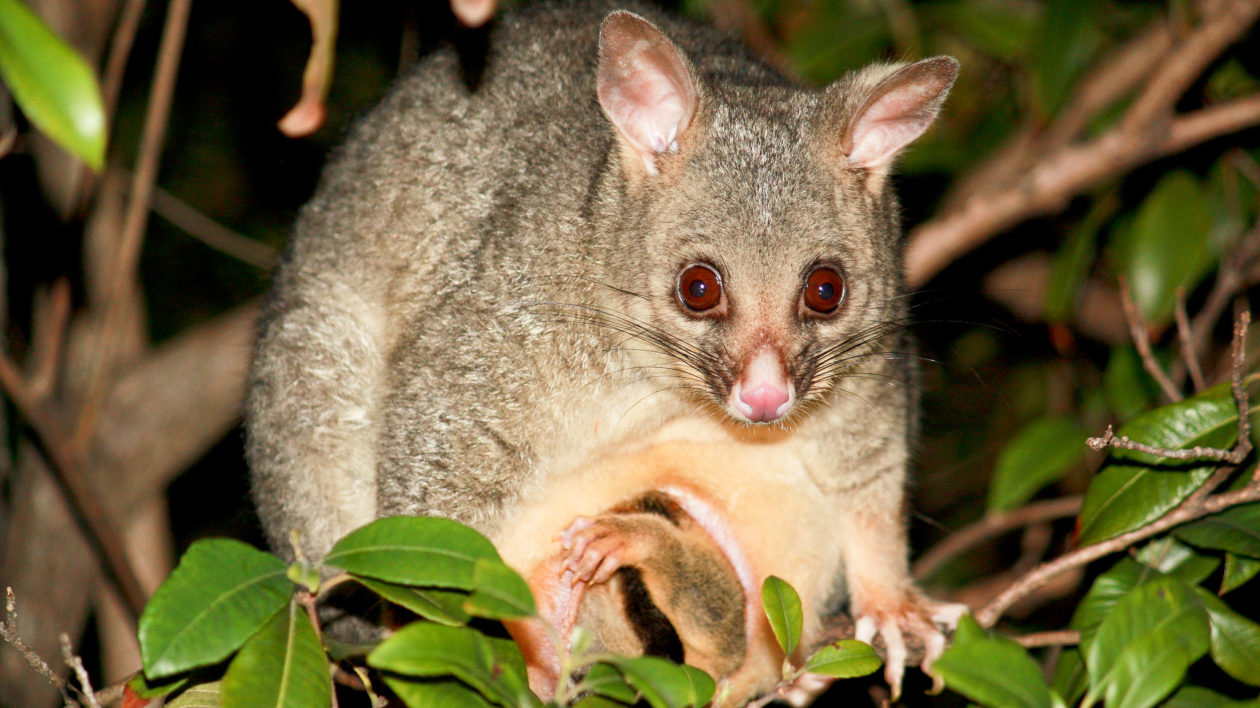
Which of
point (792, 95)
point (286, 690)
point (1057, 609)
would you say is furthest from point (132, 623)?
point (1057, 609)

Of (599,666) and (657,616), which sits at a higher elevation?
(599,666)

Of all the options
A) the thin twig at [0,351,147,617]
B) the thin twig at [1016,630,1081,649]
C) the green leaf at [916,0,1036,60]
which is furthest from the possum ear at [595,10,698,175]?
the green leaf at [916,0,1036,60]

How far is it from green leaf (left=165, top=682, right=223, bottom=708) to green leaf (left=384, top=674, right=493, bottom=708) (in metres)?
0.58

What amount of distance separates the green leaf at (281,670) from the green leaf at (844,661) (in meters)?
0.92

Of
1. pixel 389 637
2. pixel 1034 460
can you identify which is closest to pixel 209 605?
pixel 389 637

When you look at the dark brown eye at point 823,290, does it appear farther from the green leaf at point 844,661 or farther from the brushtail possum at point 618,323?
the green leaf at point 844,661

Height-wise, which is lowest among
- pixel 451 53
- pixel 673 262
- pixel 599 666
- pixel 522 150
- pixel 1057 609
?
pixel 1057 609

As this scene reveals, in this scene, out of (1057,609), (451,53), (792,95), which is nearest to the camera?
(792,95)

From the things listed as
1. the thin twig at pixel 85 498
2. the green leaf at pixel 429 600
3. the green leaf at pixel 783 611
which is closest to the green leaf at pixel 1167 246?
the green leaf at pixel 783 611

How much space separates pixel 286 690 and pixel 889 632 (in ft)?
5.67

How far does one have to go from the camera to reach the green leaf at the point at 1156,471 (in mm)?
2564

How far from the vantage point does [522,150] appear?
121 inches

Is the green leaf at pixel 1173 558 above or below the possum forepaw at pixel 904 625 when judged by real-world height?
above

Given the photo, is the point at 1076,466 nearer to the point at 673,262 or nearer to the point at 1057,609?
the point at 1057,609
